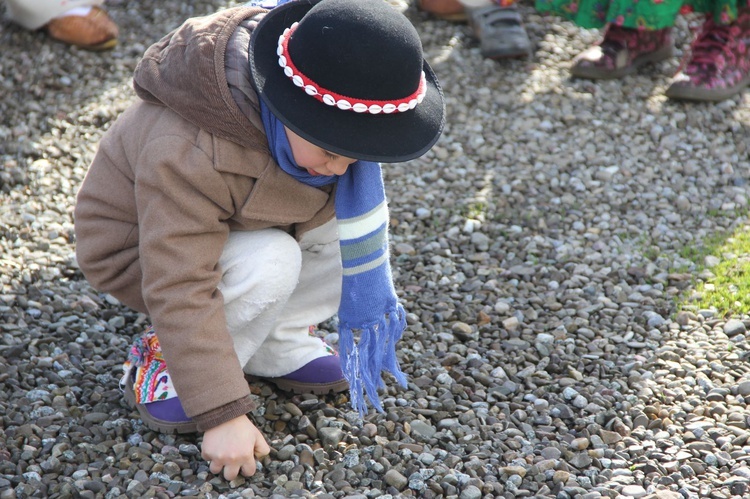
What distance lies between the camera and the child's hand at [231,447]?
1930 millimetres

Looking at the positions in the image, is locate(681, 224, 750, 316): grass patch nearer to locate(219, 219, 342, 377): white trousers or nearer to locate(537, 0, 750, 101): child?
locate(537, 0, 750, 101): child

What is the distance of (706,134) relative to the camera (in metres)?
3.77

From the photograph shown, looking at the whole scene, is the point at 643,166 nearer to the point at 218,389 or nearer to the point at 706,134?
the point at 706,134

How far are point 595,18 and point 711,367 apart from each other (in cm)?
209

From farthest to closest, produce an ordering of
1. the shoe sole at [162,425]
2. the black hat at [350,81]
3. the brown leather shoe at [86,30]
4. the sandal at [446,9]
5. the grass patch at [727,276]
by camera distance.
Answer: the sandal at [446,9] → the brown leather shoe at [86,30] → the grass patch at [727,276] → the shoe sole at [162,425] → the black hat at [350,81]

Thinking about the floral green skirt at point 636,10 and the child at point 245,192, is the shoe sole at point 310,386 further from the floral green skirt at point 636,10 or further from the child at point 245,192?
the floral green skirt at point 636,10

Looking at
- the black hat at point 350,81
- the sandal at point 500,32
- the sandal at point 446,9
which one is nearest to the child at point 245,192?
the black hat at point 350,81

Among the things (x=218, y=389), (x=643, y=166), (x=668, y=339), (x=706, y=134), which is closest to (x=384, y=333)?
(x=218, y=389)

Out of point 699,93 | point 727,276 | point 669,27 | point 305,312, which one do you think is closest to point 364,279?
point 305,312

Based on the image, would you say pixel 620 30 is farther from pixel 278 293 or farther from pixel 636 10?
pixel 278 293

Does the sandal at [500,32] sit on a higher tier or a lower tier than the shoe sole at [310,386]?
lower

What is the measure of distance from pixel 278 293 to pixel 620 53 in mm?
2645

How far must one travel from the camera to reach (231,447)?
75.9 inches

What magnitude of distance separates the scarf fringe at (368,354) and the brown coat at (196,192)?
0.29 m
